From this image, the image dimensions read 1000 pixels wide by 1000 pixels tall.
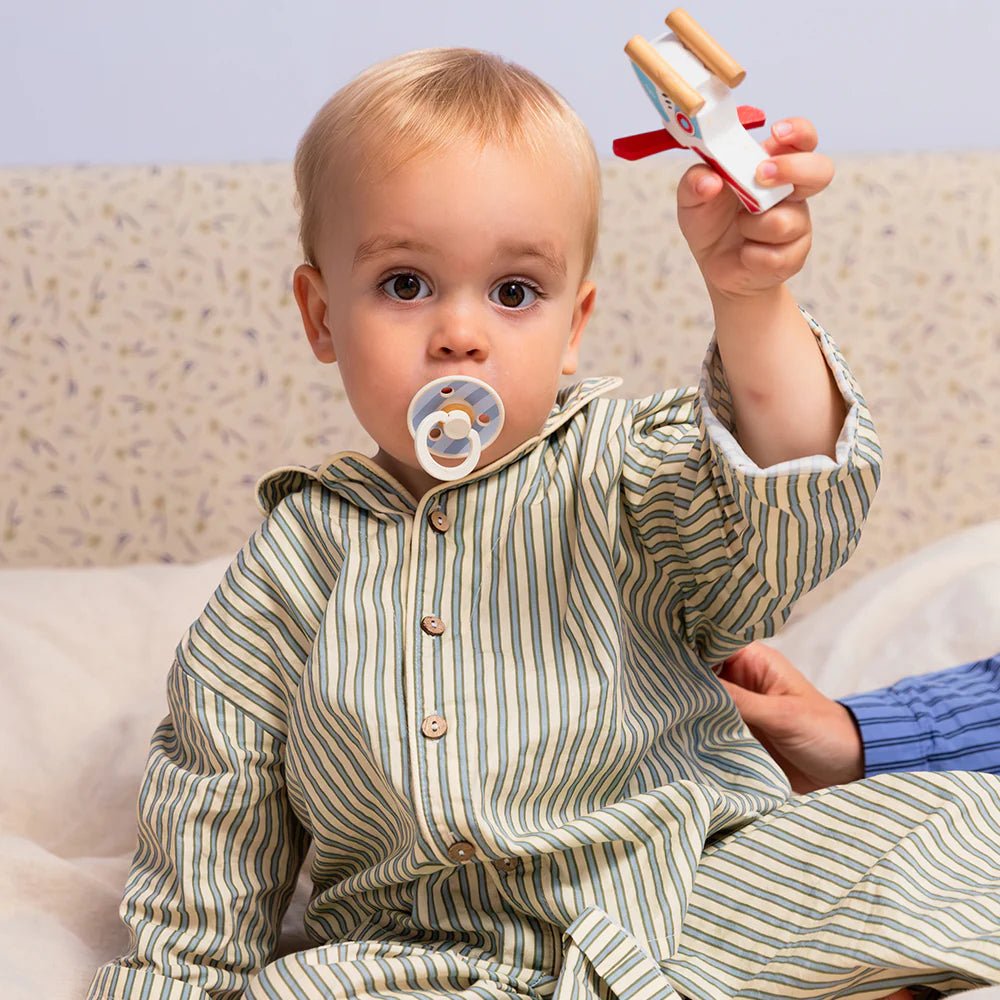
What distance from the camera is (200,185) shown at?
66.2 inches

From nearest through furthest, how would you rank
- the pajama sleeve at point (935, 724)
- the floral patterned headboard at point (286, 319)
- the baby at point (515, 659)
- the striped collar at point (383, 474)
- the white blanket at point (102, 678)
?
the baby at point (515, 659)
the striped collar at point (383, 474)
the white blanket at point (102, 678)
the pajama sleeve at point (935, 724)
the floral patterned headboard at point (286, 319)

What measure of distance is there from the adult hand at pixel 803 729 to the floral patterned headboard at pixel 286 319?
1.77ft

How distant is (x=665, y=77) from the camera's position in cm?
63

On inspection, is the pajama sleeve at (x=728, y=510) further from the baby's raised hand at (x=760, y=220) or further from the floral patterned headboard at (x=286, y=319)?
the floral patterned headboard at (x=286, y=319)

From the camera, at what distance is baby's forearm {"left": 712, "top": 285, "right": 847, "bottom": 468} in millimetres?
723

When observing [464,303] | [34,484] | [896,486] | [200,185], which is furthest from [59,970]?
[896,486]

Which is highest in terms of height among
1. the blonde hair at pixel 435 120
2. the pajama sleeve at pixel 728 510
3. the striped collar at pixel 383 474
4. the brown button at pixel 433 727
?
the blonde hair at pixel 435 120

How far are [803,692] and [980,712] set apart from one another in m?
0.14

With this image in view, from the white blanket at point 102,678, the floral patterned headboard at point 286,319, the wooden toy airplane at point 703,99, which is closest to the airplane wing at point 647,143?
the wooden toy airplane at point 703,99

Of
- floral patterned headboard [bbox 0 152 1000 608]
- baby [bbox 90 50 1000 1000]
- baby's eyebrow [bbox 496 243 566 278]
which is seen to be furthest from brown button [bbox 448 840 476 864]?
floral patterned headboard [bbox 0 152 1000 608]

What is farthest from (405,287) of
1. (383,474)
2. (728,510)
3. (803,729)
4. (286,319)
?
(286,319)

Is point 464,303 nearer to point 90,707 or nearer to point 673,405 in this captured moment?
point 673,405

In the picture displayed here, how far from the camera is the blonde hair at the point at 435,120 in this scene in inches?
30.9

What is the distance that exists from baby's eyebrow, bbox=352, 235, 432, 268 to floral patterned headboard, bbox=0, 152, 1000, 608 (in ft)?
2.96
